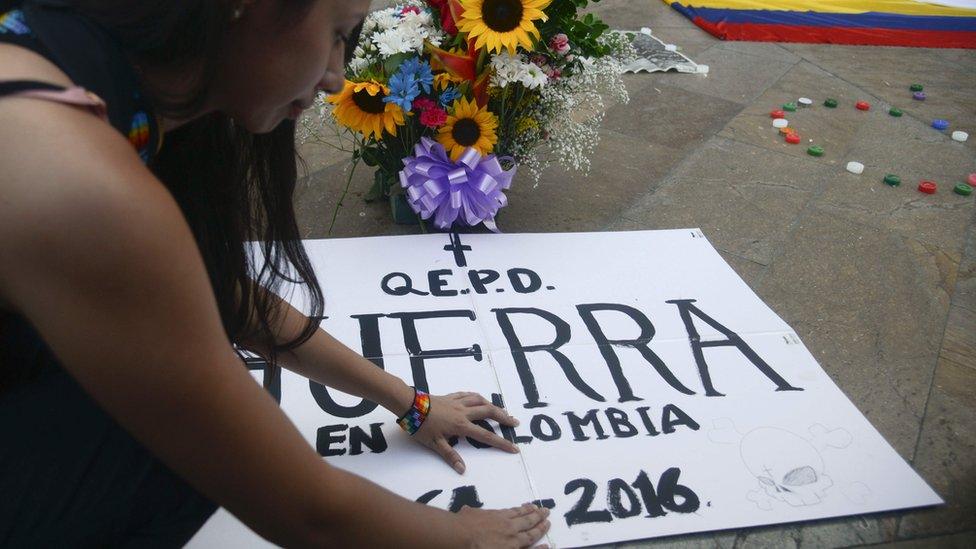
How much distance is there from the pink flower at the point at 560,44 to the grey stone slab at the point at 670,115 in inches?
44.3

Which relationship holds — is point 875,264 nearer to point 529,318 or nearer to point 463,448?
point 529,318

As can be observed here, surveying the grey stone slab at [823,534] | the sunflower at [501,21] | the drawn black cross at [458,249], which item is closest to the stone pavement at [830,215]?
the grey stone slab at [823,534]

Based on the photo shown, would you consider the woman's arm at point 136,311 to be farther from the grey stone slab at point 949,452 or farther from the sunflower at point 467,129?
the sunflower at point 467,129

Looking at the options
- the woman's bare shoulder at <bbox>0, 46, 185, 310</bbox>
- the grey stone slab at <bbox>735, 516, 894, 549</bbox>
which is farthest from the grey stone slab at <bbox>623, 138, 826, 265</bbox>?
the woman's bare shoulder at <bbox>0, 46, 185, 310</bbox>

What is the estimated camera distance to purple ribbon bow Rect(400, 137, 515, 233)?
7.45 feet

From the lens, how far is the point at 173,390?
2.48 feet

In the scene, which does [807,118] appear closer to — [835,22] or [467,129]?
[835,22]

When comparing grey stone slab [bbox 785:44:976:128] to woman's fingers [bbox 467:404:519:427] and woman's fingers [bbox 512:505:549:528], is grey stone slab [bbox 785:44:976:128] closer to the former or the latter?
woman's fingers [bbox 467:404:519:427]

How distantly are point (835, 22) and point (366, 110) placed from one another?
3.78m

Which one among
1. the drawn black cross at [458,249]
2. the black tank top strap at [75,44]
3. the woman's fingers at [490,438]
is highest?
the black tank top strap at [75,44]

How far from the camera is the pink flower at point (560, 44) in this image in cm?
218

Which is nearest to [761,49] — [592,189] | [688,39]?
[688,39]

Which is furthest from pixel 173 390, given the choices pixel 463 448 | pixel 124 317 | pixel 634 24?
pixel 634 24

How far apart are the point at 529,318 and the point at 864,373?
886 millimetres
